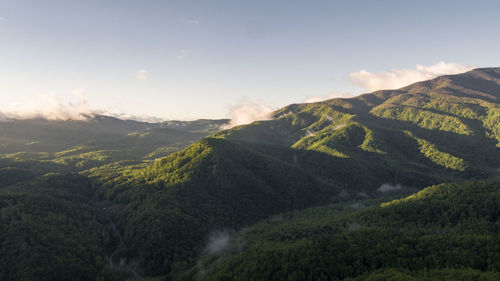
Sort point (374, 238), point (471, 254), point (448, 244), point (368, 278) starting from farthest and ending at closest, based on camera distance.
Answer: point (374, 238)
point (448, 244)
point (471, 254)
point (368, 278)

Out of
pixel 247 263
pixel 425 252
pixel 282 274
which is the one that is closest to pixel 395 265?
pixel 425 252

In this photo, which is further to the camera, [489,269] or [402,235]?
[402,235]

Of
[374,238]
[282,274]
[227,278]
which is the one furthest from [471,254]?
[227,278]

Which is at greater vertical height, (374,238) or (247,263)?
(374,238)

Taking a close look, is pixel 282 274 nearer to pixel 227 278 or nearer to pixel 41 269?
pixel 227 278

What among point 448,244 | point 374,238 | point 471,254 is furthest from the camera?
point 374,238

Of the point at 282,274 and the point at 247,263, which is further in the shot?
the point at 247,263

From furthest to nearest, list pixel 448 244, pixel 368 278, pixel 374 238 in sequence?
pixel 374 238 < pixel 448 244 < pixel 368 278

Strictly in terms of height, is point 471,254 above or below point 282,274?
above

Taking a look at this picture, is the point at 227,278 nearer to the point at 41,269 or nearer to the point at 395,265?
the point at 395,265
